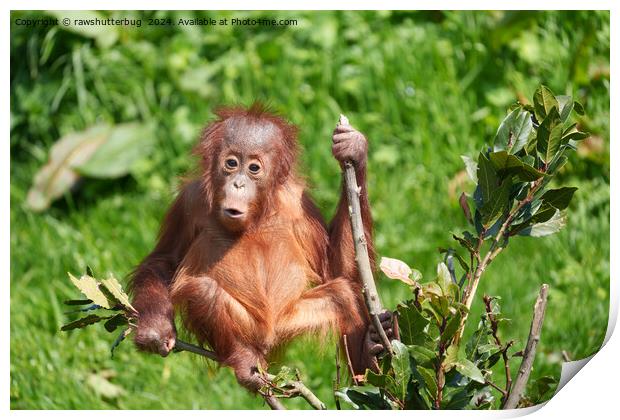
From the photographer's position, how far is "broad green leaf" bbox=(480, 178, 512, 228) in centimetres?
335

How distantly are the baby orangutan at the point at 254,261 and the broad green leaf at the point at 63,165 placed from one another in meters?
2.92

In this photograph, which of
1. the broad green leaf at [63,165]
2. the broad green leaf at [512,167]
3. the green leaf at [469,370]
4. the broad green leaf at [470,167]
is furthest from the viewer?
the broad green leaf at [63,165]

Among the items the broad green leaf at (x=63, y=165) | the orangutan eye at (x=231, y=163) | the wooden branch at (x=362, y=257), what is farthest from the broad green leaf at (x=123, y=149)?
the wooden branch at (x=362, y=257)

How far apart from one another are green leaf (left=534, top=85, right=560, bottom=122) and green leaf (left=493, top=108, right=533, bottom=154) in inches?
3.2

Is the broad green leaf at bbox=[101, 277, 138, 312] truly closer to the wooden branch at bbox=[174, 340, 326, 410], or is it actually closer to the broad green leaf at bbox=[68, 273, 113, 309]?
the broad green leaf at bbox=[68, 273, 113, 309]

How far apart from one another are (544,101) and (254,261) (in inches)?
52.7

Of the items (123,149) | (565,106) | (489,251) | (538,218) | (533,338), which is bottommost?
(533,338)

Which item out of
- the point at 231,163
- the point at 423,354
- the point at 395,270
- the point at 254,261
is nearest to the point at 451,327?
the point at 423,354

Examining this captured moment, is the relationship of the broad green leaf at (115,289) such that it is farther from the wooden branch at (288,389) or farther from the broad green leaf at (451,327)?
the broad green leaf at (451,327)

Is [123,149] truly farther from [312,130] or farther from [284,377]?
[284,377]

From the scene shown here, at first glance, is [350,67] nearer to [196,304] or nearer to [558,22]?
[558,22]

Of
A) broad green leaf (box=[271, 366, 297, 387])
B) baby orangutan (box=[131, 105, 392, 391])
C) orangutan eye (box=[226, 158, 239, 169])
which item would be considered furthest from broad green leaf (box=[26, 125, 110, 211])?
broad green leaf (box=[271, 366, 297, 387])

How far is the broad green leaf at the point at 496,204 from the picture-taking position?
3.35 m

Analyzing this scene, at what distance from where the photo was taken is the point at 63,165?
696 centimetres
